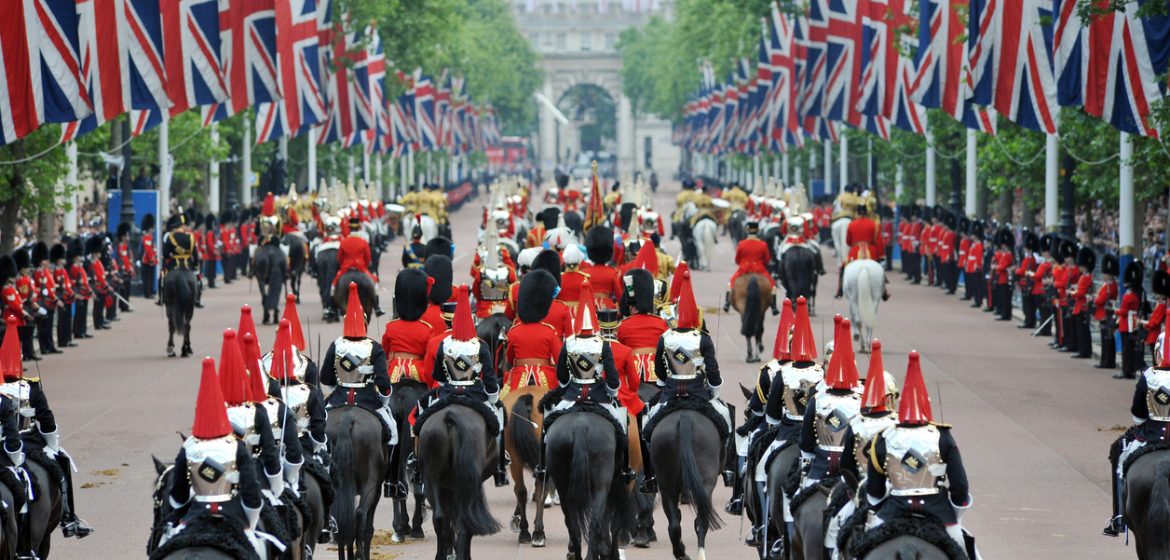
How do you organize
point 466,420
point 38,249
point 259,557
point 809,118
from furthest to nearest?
point 809,118 → point 38,249 → point 466,420 → point 259,557

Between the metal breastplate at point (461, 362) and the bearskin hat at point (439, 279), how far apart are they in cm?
275

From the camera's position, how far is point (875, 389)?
11711 mm

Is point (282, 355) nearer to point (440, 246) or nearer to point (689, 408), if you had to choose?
point (689, 408)

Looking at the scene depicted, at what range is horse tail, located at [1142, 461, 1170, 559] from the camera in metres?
13.2

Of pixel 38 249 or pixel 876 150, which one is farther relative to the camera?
pixel 876 150

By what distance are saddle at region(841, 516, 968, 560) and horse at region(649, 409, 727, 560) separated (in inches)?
173

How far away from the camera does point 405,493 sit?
15867 millimetres

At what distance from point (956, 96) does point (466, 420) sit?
65.3ft

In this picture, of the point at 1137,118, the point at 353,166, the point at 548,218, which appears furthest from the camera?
the point at 353,166

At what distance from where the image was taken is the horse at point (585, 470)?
1467cm

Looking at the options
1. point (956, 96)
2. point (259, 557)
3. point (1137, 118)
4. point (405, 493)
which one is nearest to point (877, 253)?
point (956, 96)

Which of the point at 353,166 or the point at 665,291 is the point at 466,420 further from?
the point at 353,166

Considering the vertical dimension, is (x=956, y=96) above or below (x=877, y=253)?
above

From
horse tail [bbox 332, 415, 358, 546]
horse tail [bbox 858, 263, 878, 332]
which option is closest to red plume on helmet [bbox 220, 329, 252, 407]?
horse tail [bbox 332, 415, 358, 546]
